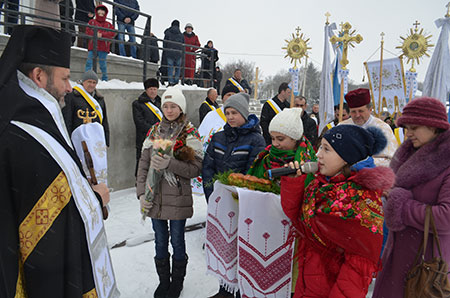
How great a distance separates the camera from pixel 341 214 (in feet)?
6.59

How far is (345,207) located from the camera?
201 centimetres

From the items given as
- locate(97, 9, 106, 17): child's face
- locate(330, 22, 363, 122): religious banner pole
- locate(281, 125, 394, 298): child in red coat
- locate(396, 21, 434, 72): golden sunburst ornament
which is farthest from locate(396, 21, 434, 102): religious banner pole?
locate(97, 9, 106, 17): child's face

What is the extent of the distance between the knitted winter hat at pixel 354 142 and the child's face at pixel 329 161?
0.03 m

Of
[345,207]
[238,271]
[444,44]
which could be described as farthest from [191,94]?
[345,207]

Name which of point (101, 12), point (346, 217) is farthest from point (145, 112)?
point (346, 217)

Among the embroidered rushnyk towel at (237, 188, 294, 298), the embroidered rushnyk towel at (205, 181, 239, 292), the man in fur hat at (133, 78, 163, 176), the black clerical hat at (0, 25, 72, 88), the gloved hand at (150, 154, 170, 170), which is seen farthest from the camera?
the man in fur hat at (133, 78, 163, 176)

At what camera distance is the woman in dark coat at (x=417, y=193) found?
7.75 feet

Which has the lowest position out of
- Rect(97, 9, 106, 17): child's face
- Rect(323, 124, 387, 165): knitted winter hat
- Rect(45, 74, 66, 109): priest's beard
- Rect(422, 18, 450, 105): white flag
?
Rect(323, 124, 387, 165): knitted winter hat

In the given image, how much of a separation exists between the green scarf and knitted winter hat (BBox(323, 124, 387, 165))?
0.77 metres

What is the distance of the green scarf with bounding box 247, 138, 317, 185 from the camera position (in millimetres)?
2930

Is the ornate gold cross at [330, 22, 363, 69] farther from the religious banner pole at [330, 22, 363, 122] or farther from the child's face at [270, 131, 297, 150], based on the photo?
the child's face at [270, 131, 297, 150]

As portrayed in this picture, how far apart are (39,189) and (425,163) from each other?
241cm

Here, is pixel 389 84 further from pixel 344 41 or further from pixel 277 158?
pixel 277 158

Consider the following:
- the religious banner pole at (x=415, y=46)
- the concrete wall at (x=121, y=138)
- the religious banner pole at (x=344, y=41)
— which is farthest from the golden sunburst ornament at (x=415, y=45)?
the concrete wall at (x=121, y=138)
